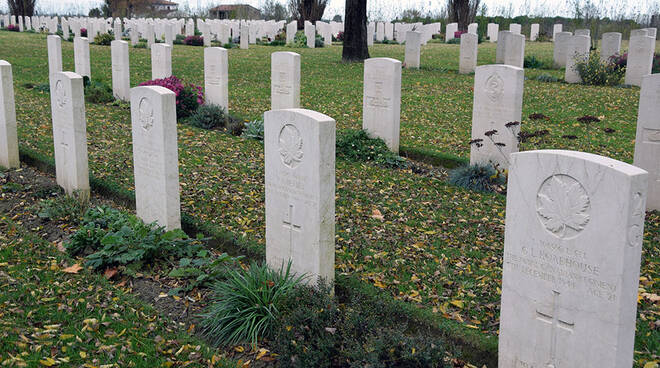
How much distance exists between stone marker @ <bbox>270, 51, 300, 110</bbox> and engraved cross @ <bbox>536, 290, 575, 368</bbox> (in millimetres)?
8696

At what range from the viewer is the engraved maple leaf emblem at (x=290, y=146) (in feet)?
17.6

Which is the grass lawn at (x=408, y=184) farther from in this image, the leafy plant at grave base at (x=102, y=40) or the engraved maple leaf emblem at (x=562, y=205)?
the leafy plant at grave base at (x=102, y=40)

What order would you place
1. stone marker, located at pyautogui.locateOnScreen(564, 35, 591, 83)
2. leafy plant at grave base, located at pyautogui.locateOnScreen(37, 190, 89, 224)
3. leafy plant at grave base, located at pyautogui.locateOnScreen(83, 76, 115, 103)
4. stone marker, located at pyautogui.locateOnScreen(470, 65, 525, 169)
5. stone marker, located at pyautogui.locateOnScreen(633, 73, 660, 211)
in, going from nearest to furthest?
leafy plant at grave base, located at pyautogui.locateOnScreen(37, 190, 89, 224) → stone marker, located at pyautogui.locateOnScreen(633, 73, 660, 211) → stone marker, located at pyautogui.locateOnScreen(470, 65, 525, 169) → leafy plant at grave base, located at pyautogui.locateOnScreen(83, 76, 115, 103) → stone marker, located at pyautogui.locateOnScreen(564, 35, 591, 83)

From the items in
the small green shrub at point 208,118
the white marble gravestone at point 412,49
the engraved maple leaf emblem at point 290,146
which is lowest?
the small green shrub at point 208,118

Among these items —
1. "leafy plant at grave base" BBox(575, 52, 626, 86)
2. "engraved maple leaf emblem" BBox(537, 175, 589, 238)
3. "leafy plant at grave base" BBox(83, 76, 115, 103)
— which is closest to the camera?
"engraved maple leaf emblem" BBox(537, 175, 589, 238)

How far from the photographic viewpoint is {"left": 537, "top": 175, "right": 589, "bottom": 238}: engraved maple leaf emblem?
3.84 meters

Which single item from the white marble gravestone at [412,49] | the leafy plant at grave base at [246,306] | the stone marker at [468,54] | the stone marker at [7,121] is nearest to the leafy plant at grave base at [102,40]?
the white marble gravestone at [412,49]

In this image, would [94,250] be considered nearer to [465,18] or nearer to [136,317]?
[136,317]

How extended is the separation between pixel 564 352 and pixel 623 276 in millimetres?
693

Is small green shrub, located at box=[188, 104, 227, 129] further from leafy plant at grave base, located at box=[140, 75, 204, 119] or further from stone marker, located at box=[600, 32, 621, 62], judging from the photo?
stone marker, located at box=[600, 32, 621, 62]

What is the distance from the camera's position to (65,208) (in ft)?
24.8

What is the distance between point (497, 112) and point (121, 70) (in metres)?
9.63

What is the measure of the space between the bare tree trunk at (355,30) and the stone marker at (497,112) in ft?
45.4

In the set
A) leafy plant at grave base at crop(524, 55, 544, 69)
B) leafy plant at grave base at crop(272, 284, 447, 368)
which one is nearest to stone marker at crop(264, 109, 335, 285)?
leafy plant at grave base at crop(272, 284, 447, 368)
